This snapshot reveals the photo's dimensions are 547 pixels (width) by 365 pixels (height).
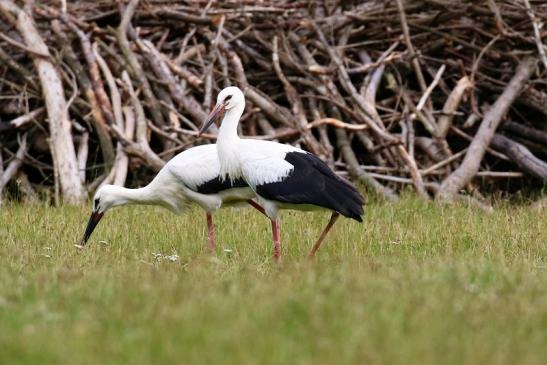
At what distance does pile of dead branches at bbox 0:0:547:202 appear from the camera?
1323 centimetres

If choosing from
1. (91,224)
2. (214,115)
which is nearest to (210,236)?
(214,115)

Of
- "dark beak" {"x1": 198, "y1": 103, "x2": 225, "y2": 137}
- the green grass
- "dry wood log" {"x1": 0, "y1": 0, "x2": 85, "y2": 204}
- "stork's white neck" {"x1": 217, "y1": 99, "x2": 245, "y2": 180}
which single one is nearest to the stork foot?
the green grass

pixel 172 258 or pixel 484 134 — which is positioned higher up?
pixel 484 134

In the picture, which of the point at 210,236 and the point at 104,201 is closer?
the point at 210,236

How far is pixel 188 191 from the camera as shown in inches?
397

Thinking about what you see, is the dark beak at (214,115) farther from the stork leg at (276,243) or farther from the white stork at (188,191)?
the stork leg at (276,243)

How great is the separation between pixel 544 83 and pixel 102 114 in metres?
5.28

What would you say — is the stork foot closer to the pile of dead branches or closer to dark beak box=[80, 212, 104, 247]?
dark beak box=[80, 212, 104, 247]

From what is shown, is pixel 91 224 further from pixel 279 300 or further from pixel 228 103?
pixel 279 300

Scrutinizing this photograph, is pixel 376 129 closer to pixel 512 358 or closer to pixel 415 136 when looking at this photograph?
pixel 415 136

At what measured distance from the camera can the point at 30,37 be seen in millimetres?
13156

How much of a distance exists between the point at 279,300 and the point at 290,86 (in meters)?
8.19

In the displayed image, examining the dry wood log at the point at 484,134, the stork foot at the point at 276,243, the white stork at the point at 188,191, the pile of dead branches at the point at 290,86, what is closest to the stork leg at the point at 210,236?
the white stork at the point at 188,191

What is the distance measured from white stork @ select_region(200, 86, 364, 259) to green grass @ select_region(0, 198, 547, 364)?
36cm
